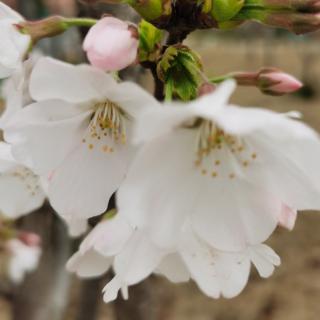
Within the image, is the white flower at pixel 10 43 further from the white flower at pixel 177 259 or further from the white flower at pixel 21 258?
the white flower at pixel 21 258

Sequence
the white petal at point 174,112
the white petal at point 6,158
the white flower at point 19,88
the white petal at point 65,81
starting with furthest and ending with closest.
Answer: the white petal at point 6,158 → the white flower at point 19,88 → the white petal at point 65,81 → the white petal at point 174,112

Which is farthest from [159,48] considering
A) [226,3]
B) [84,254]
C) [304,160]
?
[84,254]

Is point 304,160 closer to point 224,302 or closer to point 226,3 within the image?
point 226,3

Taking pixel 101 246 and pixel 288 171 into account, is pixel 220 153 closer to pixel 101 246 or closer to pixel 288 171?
pixel 288 171

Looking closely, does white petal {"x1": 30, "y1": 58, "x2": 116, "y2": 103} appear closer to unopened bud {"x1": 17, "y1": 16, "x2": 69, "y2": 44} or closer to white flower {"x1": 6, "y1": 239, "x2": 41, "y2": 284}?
unopened bud {"x1": 17, "y1": 16, "x2": 69, "y2": 44}

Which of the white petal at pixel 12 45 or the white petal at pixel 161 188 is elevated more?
the white petal at pixel 12 45

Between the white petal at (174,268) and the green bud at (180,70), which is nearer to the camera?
the green bud at (180,70)

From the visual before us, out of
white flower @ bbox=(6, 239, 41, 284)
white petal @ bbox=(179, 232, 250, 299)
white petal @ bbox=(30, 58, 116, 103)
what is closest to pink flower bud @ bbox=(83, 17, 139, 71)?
white petal @ bbox=(30, 58, 116, 103)

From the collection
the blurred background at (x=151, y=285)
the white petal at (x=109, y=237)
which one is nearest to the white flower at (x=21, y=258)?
the blurred background at (x=151, y=285)
